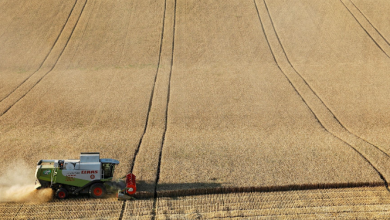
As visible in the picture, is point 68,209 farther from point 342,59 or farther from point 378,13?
point 378,13

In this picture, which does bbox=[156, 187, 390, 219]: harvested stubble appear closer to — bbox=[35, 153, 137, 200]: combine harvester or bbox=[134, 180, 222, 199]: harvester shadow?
bbox=[134, 180, 222, 199]: harvester shadow

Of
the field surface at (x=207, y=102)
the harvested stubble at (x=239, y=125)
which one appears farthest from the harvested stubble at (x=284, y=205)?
the harvested stubble at (x=239, y=125)

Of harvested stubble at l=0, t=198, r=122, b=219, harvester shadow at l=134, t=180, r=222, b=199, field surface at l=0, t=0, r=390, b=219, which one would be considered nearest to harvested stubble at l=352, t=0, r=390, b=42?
field surface at l=0, t=0, r=390, b=219

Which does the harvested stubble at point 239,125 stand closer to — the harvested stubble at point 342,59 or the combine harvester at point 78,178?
the combine harvester at point 78,178

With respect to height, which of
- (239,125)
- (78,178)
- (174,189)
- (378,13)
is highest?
(78,178)

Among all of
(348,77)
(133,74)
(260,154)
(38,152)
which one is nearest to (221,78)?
(133,74)

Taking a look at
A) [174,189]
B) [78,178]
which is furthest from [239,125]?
[78,178]
